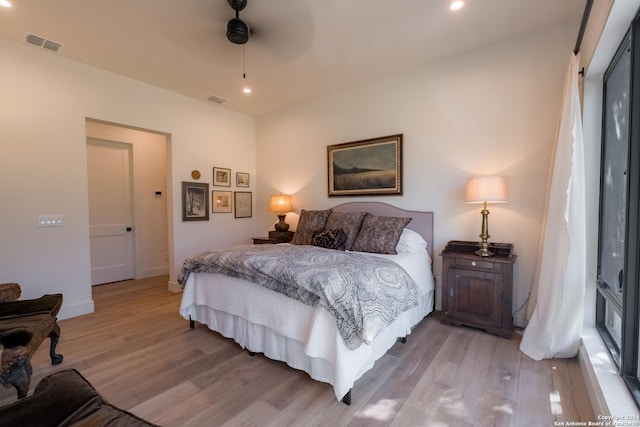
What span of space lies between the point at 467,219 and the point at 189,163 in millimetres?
3759

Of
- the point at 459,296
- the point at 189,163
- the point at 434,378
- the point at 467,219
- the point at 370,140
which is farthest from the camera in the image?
the point at 189,163

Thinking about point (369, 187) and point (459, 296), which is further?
point (369, 187)

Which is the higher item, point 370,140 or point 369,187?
point 370,140

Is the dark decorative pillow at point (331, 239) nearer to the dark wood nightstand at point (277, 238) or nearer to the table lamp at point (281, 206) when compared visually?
the dark wood nightstand at point (277, 238)

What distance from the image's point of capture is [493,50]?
2850 mm

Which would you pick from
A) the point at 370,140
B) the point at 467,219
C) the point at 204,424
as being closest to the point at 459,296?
the point at 467,219

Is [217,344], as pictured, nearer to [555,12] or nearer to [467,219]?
[467,219]

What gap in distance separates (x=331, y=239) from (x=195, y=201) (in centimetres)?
232

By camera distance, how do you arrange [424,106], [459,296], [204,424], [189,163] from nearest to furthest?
[204,424] → [459,296] → [424,106] → [189,163]

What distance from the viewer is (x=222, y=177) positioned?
15.1 feet

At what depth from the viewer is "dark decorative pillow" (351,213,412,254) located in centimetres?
297

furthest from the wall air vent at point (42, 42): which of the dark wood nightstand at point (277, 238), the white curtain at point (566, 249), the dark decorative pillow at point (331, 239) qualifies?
the white curtain at point (566, 249)

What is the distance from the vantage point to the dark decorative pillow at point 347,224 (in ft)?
10.7

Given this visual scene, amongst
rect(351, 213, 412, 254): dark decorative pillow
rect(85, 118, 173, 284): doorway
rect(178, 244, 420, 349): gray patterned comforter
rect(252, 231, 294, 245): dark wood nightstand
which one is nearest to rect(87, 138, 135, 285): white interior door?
rect(85, 118, 173, 284): doorway
